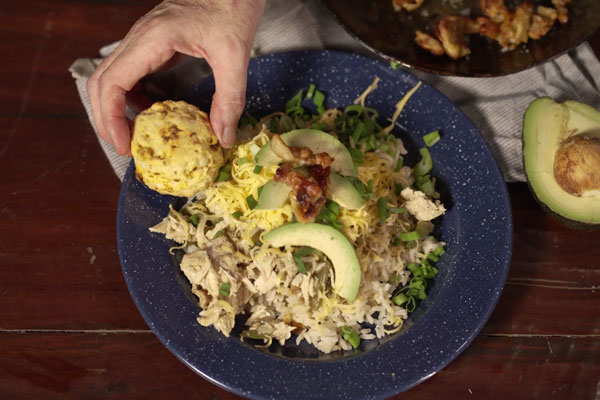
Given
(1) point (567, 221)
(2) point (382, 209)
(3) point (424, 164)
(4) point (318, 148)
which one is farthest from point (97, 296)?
(1) point (567, 221)

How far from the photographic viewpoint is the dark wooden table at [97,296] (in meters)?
2.38

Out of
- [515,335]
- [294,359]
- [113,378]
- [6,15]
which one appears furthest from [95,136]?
[515,335]

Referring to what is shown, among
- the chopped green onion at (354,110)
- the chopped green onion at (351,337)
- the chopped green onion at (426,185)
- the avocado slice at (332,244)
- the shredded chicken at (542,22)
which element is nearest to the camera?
the avocado slice at (332,244)

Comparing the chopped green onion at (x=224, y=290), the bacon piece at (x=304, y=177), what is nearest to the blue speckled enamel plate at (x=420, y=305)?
the chopped green onion at (x=224, y=290)

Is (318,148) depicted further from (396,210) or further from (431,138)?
(431,138)

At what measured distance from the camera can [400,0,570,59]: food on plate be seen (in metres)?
2.67

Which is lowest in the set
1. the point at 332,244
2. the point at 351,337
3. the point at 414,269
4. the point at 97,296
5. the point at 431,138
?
the point at 97,296

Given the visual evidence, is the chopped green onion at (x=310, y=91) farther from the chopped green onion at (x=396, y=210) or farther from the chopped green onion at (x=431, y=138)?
the chopped green onion at (x=396, y=210)

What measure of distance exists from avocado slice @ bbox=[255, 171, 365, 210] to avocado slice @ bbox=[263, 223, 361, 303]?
9 centimetres

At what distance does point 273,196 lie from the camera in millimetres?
2158

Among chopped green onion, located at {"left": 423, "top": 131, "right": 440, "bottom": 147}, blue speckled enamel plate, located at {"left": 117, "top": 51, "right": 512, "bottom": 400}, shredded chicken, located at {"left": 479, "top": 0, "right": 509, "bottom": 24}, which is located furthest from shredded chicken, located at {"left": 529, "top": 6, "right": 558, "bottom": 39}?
chopped green onion, located at {"left": 423, "top": 131, "right": 440, "bottom": 147}

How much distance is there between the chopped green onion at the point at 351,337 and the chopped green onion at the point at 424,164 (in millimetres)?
713

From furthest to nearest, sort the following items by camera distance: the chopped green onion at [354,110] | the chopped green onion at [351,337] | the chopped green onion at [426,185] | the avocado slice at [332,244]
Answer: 1. the chopped green onion at [354,110]
2. the chopped green onion at [426,185]
3. the chopped green onion at [351,337]
4. the avocado slice at [332,244]

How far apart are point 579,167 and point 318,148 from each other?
98cm
